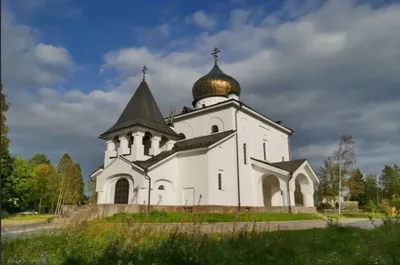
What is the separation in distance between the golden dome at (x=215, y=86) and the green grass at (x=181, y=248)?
83.7ft

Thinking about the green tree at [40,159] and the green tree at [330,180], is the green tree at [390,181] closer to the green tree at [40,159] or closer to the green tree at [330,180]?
the green tree at [330,180]

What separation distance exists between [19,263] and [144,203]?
17624 millimetres

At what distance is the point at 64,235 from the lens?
6570 millimetres

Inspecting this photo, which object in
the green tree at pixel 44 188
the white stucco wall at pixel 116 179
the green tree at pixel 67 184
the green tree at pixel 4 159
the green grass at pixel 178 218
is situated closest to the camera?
the green tree at pixel 4 159

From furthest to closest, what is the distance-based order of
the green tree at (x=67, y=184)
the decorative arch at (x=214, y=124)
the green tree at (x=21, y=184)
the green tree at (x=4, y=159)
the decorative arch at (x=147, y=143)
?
the green tree at (x=21, y=184), the green tree at (x=67, y=184), the decorative arch at (x=214, y=124), the decorative arch at (x=147, y=143), the green tree at (x=4, y=159)

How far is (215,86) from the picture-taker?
32.2 m

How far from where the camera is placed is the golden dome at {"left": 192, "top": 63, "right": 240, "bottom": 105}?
32188 mm

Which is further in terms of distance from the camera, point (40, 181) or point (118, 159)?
point (40, 181)

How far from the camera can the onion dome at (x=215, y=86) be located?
32188mm

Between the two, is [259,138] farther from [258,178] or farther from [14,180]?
[14,180]

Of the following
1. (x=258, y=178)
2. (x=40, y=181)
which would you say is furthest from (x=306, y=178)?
(x=40, y=181)

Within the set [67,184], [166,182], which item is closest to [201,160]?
[166,182]

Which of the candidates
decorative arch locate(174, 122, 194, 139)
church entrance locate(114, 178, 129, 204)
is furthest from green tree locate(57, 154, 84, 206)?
church entrance locate(114, 178, 129, 204)

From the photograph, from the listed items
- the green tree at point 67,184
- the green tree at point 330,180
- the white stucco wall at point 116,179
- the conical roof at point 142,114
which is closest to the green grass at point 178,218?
the white stucco wall at point 116,179
